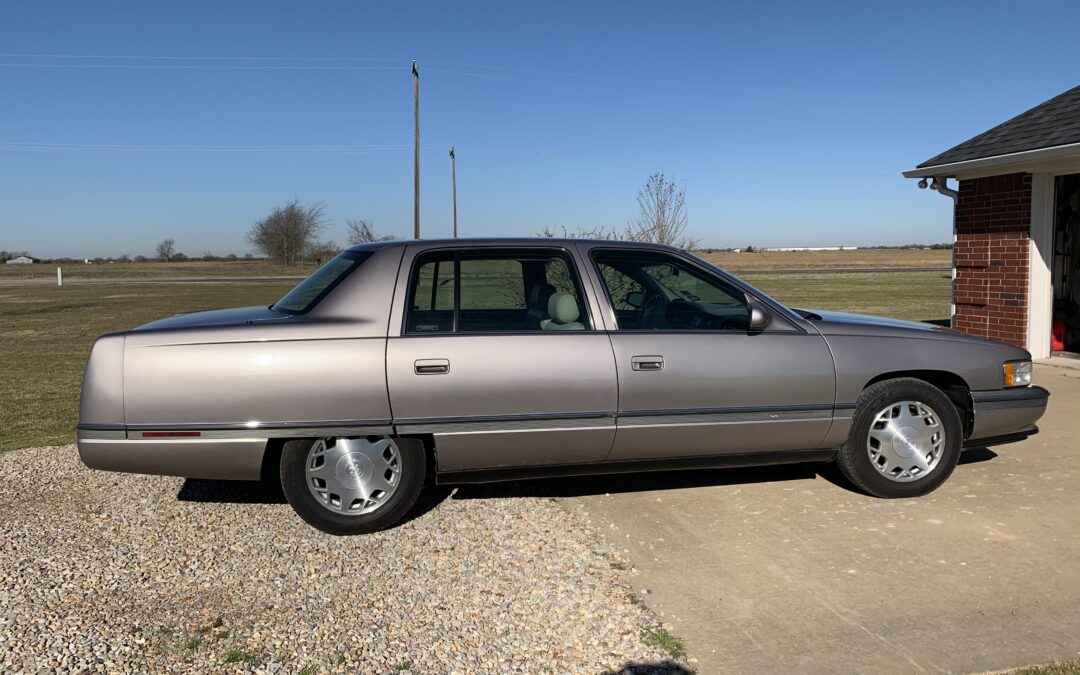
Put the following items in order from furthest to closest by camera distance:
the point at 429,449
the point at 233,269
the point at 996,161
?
1. the point at 233,269
2. the point at 996,161
3. the point at 429,449

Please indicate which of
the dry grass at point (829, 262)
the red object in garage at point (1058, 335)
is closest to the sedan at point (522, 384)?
the red object in garage at point (1058, 335)

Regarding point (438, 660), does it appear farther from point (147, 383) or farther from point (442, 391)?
point (147, 383)

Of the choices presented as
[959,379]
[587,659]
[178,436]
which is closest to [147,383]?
[178,436]

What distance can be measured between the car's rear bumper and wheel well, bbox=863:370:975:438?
345 cm

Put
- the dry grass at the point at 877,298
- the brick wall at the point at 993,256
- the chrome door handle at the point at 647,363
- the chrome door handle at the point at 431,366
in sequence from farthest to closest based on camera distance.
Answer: the dry grass at the point at 877,298 → the brick wall at the point at 993,256 → the chrome door handle at the point at 647,363 → the chrome door handle at the point at 431,366

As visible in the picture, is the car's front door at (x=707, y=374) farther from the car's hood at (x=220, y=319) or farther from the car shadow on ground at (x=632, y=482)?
the car's hood at (x=220, y=319)

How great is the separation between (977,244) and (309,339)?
944 cm

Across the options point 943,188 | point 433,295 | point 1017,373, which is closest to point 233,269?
point 943,188

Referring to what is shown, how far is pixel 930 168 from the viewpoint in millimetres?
10844

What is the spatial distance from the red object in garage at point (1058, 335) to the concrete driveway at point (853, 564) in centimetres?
580

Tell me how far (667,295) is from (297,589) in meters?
2.54

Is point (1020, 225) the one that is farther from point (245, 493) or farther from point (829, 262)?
point (829, 262)

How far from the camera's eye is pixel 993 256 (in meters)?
10.3

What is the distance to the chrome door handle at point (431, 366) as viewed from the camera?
407cm
